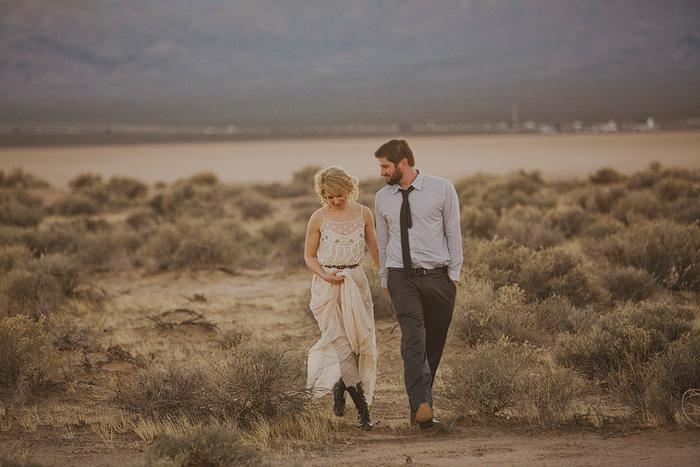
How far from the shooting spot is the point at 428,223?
5609 mm

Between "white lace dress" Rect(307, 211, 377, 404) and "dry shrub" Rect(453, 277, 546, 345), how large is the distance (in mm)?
2269

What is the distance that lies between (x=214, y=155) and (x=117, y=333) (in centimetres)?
6557

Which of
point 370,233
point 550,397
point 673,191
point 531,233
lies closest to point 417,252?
point 370,233

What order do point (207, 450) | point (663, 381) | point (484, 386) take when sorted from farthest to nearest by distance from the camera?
point (663, 381) < point (484, 386) < point (207, 450)

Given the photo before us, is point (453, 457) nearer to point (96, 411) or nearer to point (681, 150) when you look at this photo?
point (96, 411)

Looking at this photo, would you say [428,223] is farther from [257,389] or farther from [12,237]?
[12,237]

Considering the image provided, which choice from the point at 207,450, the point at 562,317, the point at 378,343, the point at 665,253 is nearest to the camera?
the point at 207,450

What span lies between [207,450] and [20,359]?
328cm

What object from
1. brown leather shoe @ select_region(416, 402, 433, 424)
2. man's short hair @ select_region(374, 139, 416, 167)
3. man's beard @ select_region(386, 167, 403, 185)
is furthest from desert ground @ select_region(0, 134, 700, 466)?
man's short hair @ select_region(374, 139, 416, 167)

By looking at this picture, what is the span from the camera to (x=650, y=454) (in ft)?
16.6

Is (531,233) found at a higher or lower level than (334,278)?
lower

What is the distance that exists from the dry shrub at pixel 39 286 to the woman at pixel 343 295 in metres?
5.42

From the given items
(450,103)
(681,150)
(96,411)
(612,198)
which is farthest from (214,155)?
(450,103)

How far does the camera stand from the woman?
5.87 metres
